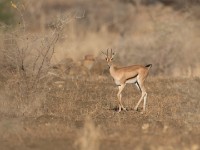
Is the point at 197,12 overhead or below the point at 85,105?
overhead

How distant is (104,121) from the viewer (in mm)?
14906

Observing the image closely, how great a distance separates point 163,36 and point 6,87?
37.2 feet

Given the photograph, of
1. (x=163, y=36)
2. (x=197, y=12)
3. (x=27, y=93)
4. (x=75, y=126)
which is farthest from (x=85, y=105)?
(x=197, y=12)

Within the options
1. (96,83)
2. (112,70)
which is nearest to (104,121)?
(112,70)

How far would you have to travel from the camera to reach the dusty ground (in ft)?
40.1

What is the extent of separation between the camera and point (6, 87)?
710 inches

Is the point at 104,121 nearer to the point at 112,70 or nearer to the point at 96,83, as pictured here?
the point at 112,70

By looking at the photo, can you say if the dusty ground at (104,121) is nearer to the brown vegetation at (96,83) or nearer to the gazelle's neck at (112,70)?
the brown vegetation at (96,83)

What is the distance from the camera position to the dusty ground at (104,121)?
1223 centimetres

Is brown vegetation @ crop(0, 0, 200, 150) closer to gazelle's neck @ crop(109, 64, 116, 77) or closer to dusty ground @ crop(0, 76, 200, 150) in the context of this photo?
dusty ground @ crop(0, 76, 200, 150)

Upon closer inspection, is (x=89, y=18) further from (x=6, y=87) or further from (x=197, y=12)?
(x=6, y=87)

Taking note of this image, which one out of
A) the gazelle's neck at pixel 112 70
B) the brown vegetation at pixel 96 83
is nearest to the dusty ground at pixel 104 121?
the brown vegetation at pixel 96 83

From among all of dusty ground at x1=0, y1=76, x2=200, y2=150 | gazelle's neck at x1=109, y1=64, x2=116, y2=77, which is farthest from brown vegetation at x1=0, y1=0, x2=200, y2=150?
gazelle's neck at x1=109, y1=64, x2=116, y2=77

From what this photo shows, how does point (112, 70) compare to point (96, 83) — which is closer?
point (112, 70)
